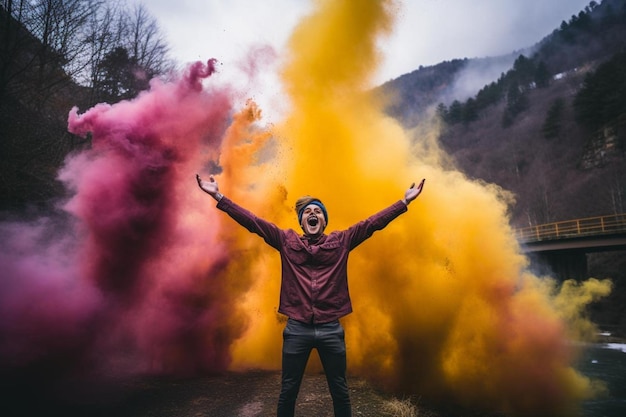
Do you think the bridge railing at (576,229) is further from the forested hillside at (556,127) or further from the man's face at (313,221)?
the man's face at (313,221)

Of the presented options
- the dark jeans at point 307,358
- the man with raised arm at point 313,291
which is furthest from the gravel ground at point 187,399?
the man with raised arm at point 313,291

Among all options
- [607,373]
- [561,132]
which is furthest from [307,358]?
[561,132]

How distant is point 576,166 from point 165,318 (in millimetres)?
64038

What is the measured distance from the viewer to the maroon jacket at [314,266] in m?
3.55

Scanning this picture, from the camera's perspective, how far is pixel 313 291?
11.8 feet

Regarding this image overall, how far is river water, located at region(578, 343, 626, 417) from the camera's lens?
8734 mm

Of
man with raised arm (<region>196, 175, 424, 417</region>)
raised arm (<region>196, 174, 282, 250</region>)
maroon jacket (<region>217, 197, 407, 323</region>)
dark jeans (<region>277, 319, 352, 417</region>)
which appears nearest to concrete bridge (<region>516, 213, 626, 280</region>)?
maroon jacket (<region>217, 197, 407, 323</region>)

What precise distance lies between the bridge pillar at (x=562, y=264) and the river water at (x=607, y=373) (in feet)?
26.7

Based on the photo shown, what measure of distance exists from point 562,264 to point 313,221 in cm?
2992

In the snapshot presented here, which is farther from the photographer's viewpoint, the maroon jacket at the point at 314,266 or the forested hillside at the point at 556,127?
the forested hillside at the point at 556,127

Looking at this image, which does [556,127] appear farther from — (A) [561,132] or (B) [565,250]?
(B) [565,250]

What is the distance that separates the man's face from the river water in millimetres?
8575

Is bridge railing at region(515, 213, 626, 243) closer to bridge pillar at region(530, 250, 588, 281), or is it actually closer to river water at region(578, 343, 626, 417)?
bridge pillar at region(530, 250, 588, 281)

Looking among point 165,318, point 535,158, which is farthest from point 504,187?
point 165,318
